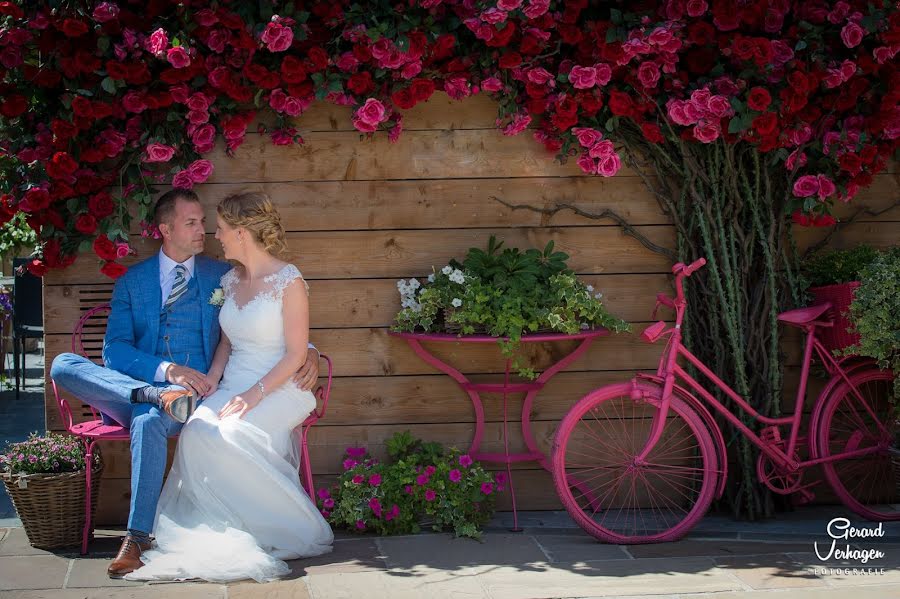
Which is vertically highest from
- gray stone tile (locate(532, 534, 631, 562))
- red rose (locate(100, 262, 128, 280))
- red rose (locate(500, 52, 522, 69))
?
red rose (locate(500, 52, 522, 69))

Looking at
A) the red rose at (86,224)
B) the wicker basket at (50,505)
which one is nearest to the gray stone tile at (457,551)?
the wicker basket at (50,505)

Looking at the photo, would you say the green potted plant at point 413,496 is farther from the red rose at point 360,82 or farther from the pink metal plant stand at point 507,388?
the red rose at point 360,82

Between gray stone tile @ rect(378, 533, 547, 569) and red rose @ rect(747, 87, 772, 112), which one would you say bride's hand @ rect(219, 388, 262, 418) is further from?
red rose @ rect(747, 87, 772, 112)

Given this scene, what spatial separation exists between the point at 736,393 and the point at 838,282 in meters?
0.67

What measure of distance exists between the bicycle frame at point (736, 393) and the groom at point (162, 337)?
1471 mm

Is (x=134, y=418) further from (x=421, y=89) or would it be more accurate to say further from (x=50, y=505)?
(x=421, y=89)

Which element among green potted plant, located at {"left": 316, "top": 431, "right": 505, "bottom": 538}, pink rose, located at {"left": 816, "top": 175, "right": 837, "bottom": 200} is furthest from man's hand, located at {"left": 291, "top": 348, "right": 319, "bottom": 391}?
pink rose, located at {"left": 816, "top": 175, "right": 837, "bottom": 200}

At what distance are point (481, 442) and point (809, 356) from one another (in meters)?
1.51

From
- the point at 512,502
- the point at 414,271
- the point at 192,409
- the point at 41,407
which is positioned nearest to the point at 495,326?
the point at 414,271

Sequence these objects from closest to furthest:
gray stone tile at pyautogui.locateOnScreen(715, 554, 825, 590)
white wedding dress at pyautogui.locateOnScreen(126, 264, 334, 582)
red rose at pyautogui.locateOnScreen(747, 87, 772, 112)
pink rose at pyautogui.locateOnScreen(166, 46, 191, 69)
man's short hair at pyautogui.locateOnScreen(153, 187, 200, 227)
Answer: gray stone tile at pyautogui.locateOnScreen(715, 554, 825, 590)
white wedding dress at pyautogui.locateOnScreen(126, 264, 334, 582)
pink rose at pyautogui.locateOnScreen(166, 46, 191, 69)
red rose at pyautogui.locateOnScreen(747, 87, 772, 112)
man's short hair at pyautogui.locateOnScreen(153, 187, 200, 227)

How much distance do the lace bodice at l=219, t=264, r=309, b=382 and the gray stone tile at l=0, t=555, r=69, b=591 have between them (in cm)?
98

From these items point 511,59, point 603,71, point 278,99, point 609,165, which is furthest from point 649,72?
point 278,99

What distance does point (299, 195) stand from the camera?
4656mm

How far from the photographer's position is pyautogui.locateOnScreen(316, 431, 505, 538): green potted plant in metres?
4.32
